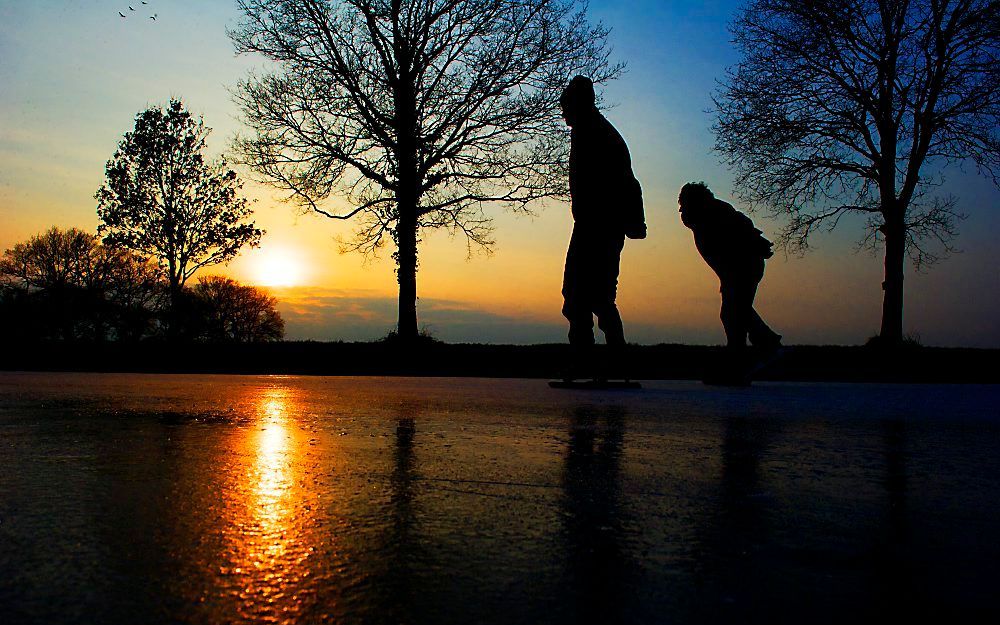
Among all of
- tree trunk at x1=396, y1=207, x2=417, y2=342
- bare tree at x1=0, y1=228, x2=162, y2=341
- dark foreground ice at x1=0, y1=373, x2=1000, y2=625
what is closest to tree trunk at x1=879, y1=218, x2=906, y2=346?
tree trunk at x1=396, y1=207, x2=417, y2=342

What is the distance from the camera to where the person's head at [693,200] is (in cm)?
861

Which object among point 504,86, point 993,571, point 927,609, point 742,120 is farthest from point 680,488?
point 742,120

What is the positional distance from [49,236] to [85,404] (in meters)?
39.1

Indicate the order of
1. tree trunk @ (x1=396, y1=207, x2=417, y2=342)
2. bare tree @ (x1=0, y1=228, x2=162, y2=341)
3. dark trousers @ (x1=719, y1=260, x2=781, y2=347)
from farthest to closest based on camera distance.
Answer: bare tree @ (x1=0, y1=228, x2=162, y2=341), tree trunk @ (x1=396, y1=207, x2=417, y2=342), dark trousers @ (x1=719, y1=260, x2=781, y2=347)

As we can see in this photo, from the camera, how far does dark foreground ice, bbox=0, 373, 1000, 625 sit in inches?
54.9

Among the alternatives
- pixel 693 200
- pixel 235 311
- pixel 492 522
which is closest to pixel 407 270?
pixel 693 200

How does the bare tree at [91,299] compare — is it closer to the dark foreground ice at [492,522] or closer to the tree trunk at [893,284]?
the tree trunk at [893,284]

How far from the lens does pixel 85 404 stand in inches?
215

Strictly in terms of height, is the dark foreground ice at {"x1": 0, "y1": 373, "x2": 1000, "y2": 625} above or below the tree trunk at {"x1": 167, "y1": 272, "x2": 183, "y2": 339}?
below

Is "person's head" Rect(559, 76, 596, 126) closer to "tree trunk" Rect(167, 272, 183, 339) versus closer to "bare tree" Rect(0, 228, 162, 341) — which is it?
"tree trunk" Rect(167, 272, 183, 339)

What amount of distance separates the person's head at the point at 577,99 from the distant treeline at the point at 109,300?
20449 millimetres

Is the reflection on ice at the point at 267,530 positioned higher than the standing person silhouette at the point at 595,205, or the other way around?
the standing person silhouette at the point at 595,205

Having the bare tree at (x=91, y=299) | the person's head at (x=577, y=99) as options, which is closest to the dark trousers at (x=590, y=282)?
the person's head at (x=577, y=99)

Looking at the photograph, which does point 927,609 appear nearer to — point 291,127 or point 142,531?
point 142,531
